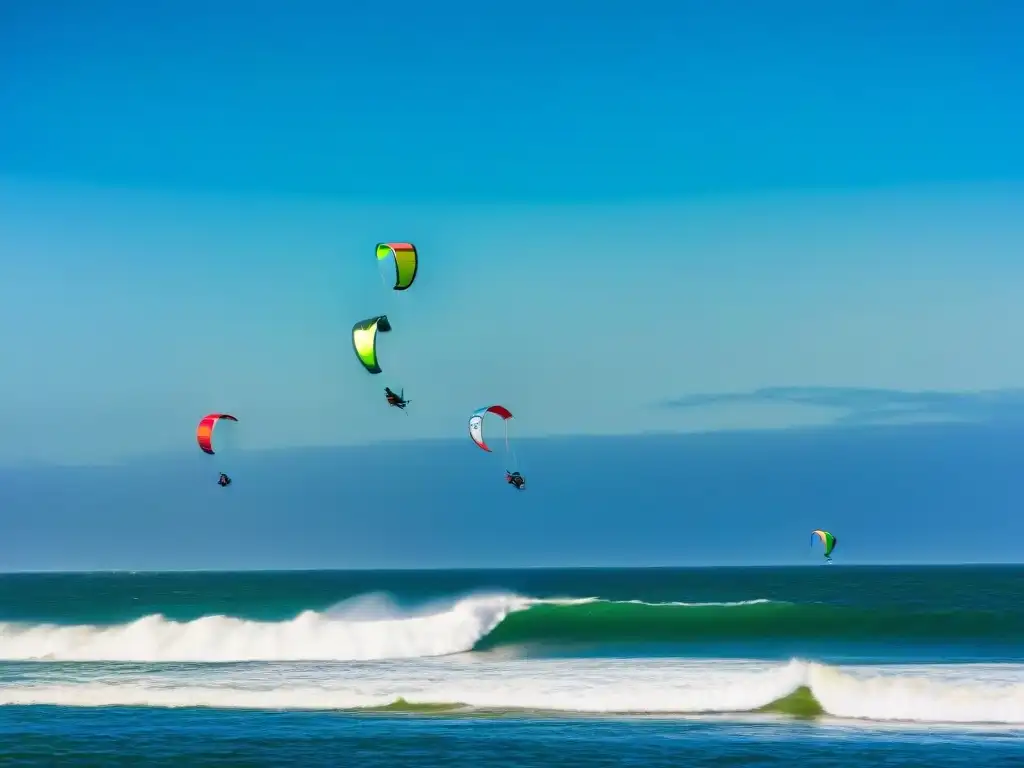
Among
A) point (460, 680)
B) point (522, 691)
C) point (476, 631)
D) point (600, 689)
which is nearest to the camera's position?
point (600, 689)

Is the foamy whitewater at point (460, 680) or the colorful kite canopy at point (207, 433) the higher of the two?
the colorful kite canopy at point (207, 433)

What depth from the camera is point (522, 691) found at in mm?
24219

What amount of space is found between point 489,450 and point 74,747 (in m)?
11.2

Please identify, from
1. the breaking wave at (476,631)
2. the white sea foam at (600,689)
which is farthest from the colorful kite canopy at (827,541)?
the white sea foam at (600,689)

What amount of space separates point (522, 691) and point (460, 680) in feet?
7.30

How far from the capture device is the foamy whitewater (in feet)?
75.3

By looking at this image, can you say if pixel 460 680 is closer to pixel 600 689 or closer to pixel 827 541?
pixel 600 689

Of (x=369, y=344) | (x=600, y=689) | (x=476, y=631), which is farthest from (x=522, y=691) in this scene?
(x=476, y=631)

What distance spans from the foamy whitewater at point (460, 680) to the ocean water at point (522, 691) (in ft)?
0.22

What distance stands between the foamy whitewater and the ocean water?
Answer: 0.22ft

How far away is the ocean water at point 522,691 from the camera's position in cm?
1891

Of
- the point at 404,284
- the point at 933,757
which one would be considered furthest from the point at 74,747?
the point at 933,757

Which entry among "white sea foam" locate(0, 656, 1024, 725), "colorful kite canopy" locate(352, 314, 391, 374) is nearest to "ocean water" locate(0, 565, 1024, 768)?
"white sea foam" locate(0, 656, 1024, 725)

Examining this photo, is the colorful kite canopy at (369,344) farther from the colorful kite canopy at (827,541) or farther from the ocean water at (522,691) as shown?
the colorful kite canopy at (827,541)
